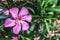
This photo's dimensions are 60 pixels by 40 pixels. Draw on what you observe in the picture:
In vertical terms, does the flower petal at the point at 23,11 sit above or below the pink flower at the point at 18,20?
above

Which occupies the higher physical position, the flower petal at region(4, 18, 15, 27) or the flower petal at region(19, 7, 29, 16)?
the flower petal at region(19, 7, 29, 16)

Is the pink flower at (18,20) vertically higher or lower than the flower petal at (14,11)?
lower

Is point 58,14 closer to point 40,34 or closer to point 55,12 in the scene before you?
point 55,12

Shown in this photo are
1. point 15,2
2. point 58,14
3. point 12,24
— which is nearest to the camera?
point 12,24

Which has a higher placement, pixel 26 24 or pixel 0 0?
pixel 0 0

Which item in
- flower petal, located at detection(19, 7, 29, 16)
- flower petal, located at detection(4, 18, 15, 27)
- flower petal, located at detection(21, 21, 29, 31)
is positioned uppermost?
flower petal, located at detection(19, 7, 29, 16)

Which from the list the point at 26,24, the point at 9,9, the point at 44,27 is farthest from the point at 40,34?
the point at 9,9

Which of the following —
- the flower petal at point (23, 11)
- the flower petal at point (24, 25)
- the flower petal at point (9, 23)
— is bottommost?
the flower petal at point (24, 25)
